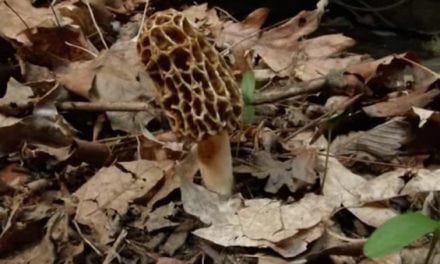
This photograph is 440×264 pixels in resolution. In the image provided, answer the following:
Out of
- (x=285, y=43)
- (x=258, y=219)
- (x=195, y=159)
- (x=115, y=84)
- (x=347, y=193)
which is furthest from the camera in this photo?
(x=285, y=43)

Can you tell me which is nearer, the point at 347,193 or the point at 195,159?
the point at 347,193

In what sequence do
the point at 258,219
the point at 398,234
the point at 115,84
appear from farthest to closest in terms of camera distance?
1. the point at 115,84
2. the point at 258,219
3. the point at 398,234

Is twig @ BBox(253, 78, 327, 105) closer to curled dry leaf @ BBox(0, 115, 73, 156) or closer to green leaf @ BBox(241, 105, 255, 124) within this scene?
green leaf @ BBox(241, 105, 255, 124)

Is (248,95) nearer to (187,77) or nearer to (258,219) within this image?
(187,77)

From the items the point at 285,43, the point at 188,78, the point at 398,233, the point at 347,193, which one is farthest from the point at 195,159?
the point at 285,43

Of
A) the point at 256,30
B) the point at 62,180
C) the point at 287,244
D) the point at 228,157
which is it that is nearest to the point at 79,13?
the point at 256,30

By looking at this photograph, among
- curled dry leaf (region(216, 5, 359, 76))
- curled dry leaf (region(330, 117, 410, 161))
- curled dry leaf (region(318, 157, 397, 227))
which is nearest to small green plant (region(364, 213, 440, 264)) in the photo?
curled dry leaf (region(318, 157, 397, 227))

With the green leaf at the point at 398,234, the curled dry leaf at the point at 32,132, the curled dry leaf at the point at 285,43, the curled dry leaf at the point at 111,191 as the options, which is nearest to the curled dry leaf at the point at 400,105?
the curled dry leaf at the point at 285,43

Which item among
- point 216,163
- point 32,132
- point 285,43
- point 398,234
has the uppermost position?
point 398,234
